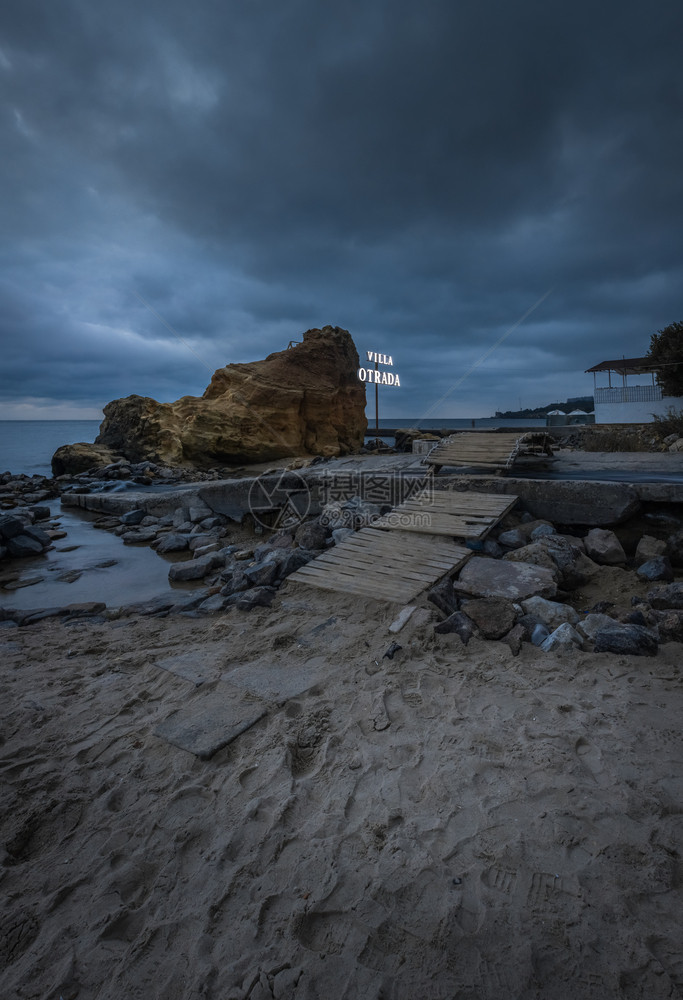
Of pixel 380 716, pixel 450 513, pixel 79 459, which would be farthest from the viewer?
pixel 79 459

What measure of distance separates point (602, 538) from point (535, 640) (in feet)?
8.07

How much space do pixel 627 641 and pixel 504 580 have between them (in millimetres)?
1329

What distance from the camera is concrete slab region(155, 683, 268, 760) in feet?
8.09

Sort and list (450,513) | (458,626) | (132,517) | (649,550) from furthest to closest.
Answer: (132,517) → (450,513) → (649,550) → (458,626)

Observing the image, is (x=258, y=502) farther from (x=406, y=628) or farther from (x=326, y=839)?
(x=326, y=839)

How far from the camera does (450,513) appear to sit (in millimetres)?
6027

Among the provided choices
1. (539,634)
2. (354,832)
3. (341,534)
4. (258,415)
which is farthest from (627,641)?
(258,415)

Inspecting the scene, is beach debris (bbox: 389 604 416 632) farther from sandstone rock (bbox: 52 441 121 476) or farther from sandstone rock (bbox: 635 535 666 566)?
sandstone rock (bbox: 52 441 121 476)

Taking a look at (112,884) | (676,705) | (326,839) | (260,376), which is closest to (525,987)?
(326,839)

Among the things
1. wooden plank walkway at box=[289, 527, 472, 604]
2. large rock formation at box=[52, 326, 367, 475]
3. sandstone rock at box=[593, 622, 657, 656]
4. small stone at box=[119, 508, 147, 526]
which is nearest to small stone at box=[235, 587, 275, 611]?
wooden plank walkway at box=[289, 527, 472, 604]

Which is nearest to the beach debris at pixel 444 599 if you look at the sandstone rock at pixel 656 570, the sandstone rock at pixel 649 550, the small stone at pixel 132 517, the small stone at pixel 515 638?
the small stone at pixel 515 638

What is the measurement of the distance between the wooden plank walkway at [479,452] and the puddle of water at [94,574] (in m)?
4.40

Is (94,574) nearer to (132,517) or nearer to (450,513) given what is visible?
(132,517)

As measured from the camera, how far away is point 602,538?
519 centimetres
